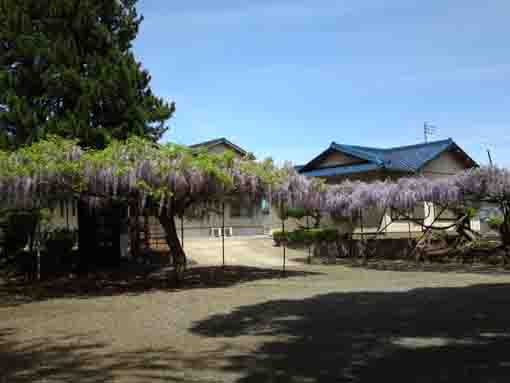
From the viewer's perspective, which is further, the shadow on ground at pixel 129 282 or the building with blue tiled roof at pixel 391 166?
the building with blue tiled roof at pixel 391 166

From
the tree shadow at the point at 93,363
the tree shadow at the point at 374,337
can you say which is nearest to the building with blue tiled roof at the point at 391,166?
the tree shadow at the point at 374,337

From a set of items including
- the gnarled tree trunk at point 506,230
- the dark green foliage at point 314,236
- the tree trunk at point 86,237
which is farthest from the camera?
the dark green foliage at point 314,236

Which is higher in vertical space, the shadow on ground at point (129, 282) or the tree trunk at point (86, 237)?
the tree trunk at point (86, 237)

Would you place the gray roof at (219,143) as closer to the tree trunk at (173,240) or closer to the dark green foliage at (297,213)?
the dark green foliage at (297,213)

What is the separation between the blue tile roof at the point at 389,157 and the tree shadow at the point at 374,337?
45.9ft

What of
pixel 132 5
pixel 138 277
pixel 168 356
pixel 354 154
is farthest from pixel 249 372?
pixel 354 154

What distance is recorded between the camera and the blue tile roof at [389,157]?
23594mm

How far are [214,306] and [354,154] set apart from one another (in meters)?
16.9

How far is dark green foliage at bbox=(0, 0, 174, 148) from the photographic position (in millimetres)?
14492

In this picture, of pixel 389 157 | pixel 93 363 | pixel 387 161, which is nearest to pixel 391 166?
pixel 387 161

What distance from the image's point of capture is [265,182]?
13.4 metres

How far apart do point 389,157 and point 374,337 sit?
65.1ft

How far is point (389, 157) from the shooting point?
2538 centimetres

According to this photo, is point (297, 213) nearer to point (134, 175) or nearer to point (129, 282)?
point (129, 282)
